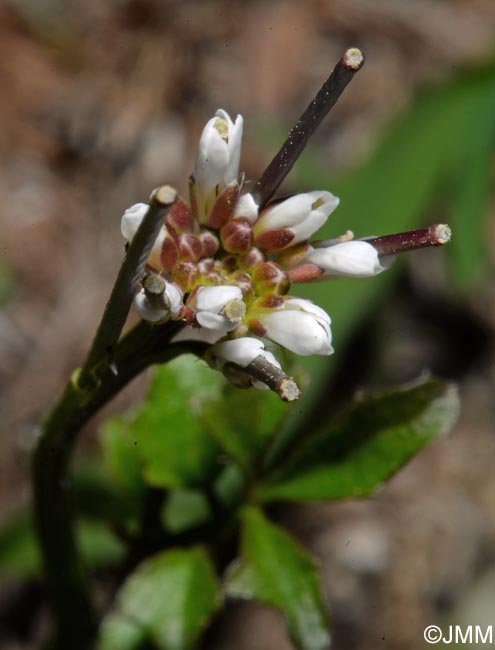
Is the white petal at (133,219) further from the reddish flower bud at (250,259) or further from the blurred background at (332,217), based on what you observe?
the blurred background at (332,217)

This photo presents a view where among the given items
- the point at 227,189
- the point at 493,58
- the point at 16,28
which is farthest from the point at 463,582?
the point at 16,28

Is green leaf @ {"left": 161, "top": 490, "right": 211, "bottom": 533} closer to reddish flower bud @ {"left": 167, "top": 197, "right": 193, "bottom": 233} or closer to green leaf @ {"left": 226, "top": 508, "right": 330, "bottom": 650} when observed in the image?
green leaf @ {"left": 226, "top": 508, "right": 330, "bottom": 650}

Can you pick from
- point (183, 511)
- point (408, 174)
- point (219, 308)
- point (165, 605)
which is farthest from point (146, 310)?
point (408, 174)

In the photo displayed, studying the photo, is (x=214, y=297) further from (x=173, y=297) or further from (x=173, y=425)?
(x=173, y=425)

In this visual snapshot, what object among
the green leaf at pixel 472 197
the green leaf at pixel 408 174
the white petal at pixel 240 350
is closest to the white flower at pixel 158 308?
the white petal at pixel 240 350

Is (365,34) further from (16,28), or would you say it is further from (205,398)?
(205,398)
